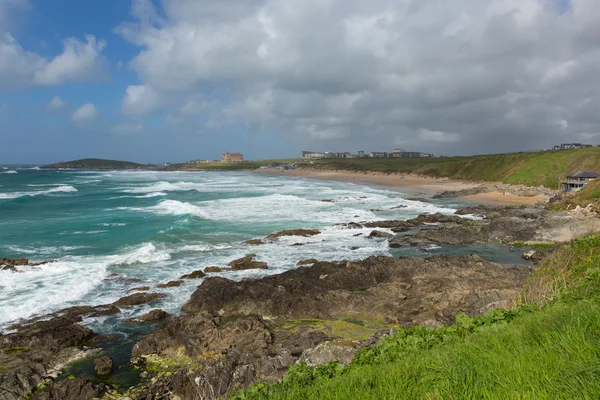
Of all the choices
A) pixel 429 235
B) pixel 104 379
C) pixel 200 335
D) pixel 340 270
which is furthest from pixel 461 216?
pixel 104 379

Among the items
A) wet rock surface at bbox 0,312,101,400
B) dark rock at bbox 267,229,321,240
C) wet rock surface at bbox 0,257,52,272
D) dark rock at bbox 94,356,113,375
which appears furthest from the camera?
dark rock at bbox 267,229,321,240

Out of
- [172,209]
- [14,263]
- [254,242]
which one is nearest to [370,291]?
[254,242]

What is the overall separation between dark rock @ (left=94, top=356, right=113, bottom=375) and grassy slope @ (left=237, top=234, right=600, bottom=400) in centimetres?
782

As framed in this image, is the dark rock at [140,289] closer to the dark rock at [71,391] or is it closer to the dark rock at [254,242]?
the dark rock at [71,391]

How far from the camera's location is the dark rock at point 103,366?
438 inches

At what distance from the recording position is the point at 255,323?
43.7ft

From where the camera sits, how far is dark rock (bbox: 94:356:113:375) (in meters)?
11.1

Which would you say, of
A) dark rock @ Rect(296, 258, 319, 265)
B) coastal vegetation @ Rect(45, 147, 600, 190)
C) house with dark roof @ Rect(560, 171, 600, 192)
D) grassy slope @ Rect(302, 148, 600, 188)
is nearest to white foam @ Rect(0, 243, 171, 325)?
dark rock @ Rect(296, 258, 319, 265)

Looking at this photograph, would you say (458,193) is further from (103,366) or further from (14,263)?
(103,366)

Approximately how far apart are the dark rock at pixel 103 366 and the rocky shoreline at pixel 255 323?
0.03 meters

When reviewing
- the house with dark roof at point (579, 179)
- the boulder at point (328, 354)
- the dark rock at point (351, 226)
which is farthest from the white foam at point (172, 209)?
the house with dark roof at point (579, 179)

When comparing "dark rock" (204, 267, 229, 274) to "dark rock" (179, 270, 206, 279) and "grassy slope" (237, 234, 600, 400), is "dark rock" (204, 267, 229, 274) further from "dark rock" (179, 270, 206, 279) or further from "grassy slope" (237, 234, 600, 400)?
"grassy slope" (237, 234, 600, 400)

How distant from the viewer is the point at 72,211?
1624 inches

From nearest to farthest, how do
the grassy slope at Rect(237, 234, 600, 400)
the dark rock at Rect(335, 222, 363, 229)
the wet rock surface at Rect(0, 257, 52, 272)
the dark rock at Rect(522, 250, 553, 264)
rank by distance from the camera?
the grassy slope at Rect(237, 234, 600, 400) < the wet rock surface at Rect(0, 257, 52, 272) < the dark rock at Rect(522, 250, 553, 264) < the dark rock at Rect(335, 222, 363, 229)
